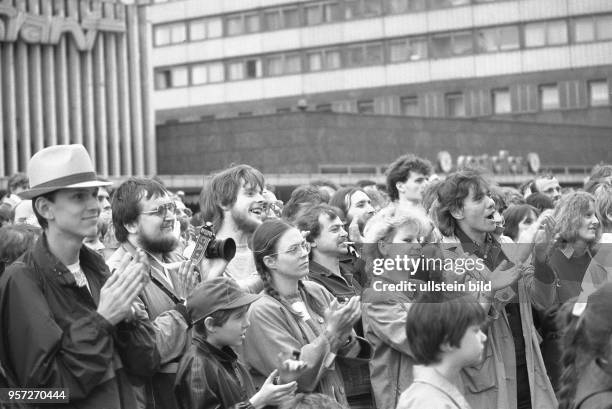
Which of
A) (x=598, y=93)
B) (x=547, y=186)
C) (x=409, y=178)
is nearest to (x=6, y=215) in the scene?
(x=409, y=178)

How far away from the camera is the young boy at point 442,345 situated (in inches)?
200

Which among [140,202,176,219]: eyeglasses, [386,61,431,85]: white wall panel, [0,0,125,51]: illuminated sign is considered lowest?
[140,202,176,219]: eyeglasses

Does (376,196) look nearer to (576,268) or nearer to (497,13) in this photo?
(576,268)

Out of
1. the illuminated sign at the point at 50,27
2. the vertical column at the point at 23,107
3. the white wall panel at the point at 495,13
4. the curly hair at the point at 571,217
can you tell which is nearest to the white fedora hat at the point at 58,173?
the curly hair at the point at 571,217

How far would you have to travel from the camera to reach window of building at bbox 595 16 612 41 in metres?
50.6

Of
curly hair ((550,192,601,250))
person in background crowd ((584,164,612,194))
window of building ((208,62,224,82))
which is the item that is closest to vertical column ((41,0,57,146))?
person in background crowd ((584,164,612,194))

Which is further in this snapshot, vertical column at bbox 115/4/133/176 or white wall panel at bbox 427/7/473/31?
white wall panel at bbox 427/7/473/31

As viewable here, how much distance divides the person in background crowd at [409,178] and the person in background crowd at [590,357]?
17.3ft

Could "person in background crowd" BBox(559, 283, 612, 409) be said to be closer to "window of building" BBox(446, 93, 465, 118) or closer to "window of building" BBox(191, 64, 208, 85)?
"window of building" BBox(446, 93, 465, 118)

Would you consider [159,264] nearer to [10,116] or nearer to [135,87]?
[10,116]

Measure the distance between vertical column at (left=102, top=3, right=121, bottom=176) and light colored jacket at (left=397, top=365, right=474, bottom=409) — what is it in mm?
29405

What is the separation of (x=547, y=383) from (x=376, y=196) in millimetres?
4070

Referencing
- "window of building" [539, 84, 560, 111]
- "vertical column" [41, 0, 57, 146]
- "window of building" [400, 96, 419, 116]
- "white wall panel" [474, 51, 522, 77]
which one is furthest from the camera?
"window of building" [400, 96, 419, 116]

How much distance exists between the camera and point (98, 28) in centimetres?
3288
